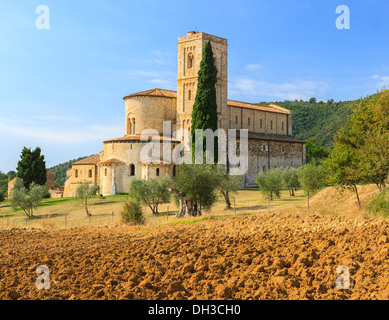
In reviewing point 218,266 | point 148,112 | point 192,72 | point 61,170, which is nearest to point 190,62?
point 192,72

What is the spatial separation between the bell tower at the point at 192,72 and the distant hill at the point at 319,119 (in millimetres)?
44440

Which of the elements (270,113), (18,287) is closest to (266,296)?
(18,287)

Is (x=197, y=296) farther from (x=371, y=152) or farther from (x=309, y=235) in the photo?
(x=371, y=152)

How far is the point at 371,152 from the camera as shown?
70.9 feet

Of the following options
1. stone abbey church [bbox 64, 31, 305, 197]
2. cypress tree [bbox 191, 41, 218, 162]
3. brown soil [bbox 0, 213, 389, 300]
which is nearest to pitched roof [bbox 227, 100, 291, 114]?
stone abbey church [bbox 64, 31, 305, 197]

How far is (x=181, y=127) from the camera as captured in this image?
153 feet

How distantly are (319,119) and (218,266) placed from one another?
93.7 metres

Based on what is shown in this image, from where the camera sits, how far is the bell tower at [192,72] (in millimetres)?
46250

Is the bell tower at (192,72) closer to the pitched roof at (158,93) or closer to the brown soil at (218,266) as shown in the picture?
the pitched roof at (158,93)

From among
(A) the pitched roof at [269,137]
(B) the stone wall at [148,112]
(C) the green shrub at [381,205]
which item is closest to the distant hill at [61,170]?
(B) the stone wall at [148,112]

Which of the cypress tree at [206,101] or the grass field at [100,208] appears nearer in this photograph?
the grass field at [100,208]

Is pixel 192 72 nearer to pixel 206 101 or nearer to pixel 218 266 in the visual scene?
pixel 206 101

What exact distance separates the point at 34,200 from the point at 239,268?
3199cm
